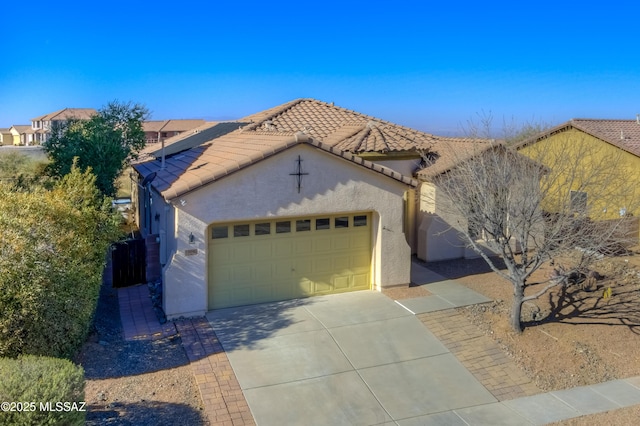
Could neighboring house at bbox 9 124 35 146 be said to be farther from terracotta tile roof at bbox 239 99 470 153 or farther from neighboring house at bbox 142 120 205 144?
terracotta tile roof at bbox 239 99 470 153

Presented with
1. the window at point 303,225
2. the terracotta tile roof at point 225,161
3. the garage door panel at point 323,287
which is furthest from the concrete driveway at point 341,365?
the terracotta tile roof at point 225,161

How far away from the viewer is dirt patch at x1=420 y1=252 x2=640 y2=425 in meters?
11.4

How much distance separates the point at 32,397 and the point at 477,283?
1263cm

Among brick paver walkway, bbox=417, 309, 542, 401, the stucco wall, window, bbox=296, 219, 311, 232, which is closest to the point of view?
brick paver walkway, bbox=417, 309, 542, 401

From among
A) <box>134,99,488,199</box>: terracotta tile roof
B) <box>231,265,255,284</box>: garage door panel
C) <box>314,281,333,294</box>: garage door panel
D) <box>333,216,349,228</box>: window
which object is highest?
<box>134,99,488,199</box>: terracotta tile roof

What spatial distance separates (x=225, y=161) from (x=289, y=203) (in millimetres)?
2072

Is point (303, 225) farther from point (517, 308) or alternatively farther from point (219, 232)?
point (517, 308)

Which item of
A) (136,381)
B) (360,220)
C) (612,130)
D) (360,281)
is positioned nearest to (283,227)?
(360,220)

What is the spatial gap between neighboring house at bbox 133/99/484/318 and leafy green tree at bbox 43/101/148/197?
14.1ft

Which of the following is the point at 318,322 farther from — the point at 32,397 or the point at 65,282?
the point at 32,397

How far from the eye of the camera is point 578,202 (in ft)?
41.5

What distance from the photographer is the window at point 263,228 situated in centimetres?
1431

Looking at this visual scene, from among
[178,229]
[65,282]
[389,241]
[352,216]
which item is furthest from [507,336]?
[65,282]

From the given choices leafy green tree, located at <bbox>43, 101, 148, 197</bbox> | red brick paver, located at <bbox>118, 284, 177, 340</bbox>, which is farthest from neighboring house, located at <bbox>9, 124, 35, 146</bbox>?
red brick paver, located at <bbox>118, 284, 177, 340</bbox>
